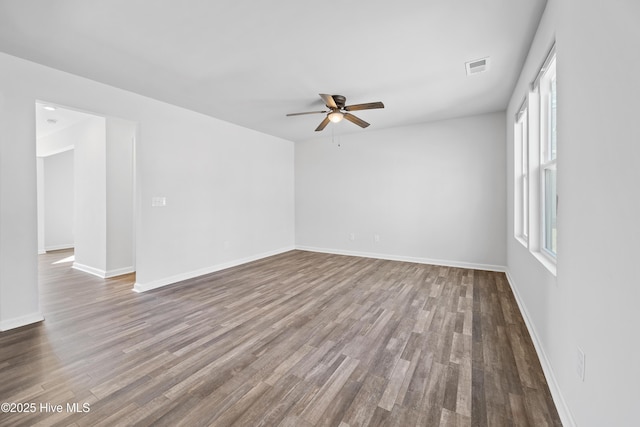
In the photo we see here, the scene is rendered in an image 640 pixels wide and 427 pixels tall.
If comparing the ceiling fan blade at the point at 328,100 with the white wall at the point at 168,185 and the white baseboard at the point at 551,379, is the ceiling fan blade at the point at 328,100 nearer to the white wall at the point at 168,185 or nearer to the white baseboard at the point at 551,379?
the white wall at the point at 168,185

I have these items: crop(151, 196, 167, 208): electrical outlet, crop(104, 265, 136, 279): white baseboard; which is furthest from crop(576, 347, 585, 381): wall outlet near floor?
crop(104, 265, 136, 279): white baseboard

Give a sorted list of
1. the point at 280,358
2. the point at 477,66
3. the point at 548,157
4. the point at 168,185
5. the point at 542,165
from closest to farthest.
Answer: the point at 280,358 → the point at 548,157 → the point at 542,165 → the point at 477,66 → the point at 168,185

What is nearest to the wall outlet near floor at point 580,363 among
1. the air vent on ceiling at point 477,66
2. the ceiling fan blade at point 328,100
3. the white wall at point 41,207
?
the air vent on ceiling at point 477,66

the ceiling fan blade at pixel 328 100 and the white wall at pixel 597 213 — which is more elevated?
the ceiling fan blade at pixel 328 100

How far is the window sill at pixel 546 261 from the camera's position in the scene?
6.11 ft

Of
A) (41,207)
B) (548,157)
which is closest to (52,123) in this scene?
(41,207)

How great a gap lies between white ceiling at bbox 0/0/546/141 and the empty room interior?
24 mm

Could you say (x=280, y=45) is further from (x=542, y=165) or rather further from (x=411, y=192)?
(x=411, y=192)

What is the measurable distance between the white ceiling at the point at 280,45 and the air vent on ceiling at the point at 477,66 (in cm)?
6

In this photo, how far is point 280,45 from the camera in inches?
95.9

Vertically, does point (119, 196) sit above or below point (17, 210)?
above

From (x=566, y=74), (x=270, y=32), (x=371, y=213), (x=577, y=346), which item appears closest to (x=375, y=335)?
(x=577, y=346)

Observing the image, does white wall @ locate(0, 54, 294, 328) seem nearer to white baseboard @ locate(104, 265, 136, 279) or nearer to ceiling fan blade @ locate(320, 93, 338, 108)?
white baseboard @ locate(104, 265, 136, 279)

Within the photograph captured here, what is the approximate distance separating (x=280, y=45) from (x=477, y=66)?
208cm
